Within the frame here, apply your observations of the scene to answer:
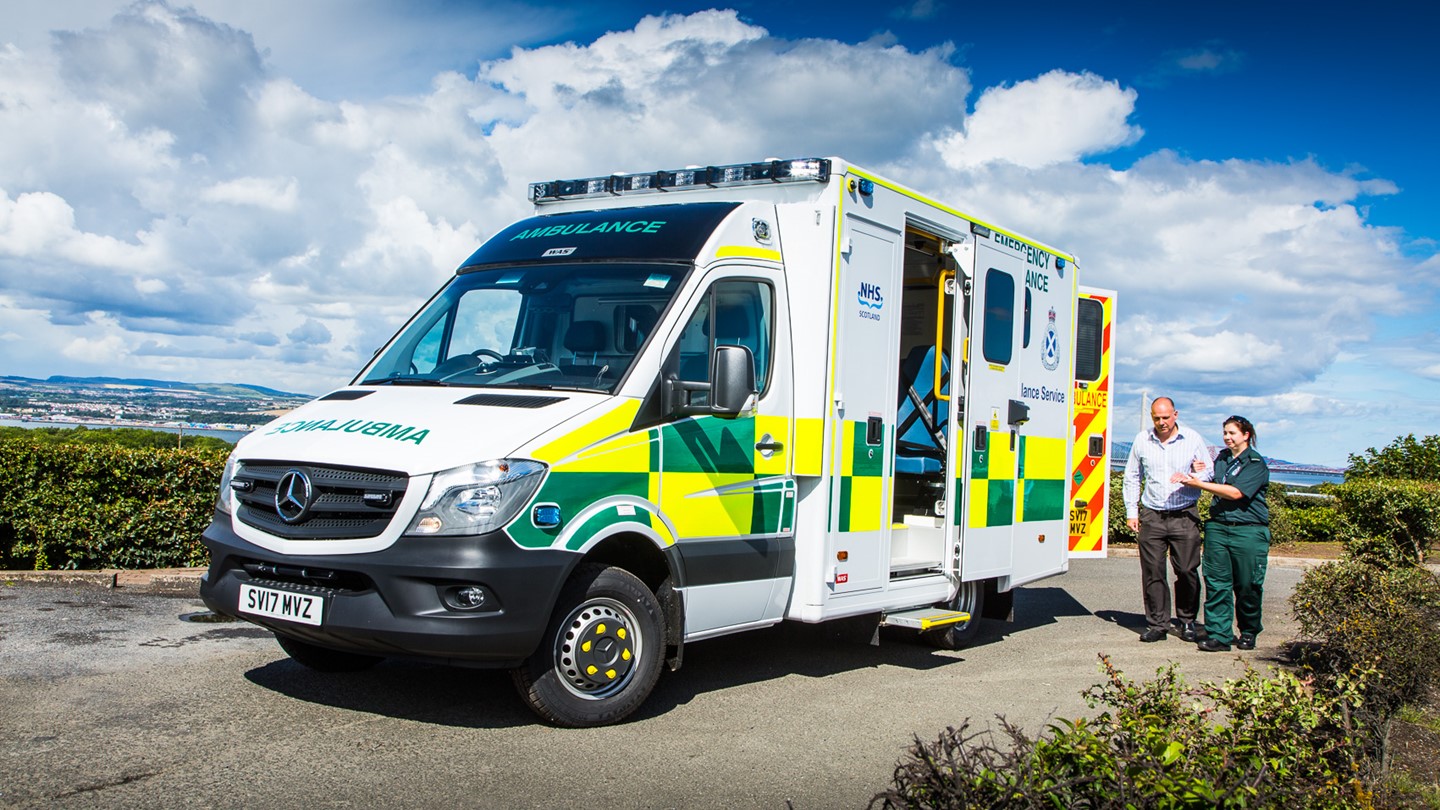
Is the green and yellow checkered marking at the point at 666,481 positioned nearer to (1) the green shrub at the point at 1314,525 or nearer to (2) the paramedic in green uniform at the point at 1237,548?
(2) the paramedic in green uniform at the point at 1237,548

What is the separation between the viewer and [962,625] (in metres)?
8.90

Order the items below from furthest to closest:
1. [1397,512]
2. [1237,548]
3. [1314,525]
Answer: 1. [1314,525]
2. [1397,512]
3. [1237,548]

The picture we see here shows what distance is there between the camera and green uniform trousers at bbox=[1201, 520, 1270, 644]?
8.99 m

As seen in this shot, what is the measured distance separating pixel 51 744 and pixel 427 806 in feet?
5.91

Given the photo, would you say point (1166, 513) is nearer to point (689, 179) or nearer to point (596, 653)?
point (689, 179)

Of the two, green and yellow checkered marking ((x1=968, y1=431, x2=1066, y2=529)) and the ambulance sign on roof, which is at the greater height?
the ambulance sign on roof

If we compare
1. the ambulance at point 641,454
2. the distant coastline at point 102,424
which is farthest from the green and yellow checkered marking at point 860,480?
the distant coastline at point 102,424

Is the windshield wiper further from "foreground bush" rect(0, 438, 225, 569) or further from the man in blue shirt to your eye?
the man in blue shirt

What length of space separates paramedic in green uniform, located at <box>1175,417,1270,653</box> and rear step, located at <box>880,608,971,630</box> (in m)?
2.12

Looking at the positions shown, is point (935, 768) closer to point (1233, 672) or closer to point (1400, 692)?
point (1400, 692)

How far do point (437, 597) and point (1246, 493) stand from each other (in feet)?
20.7

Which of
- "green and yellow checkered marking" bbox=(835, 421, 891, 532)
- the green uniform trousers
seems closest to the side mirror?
"green and yellow checkered marking" bbox=(835, 421, 891, 532)

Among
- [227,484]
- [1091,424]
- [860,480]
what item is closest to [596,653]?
[227,484]

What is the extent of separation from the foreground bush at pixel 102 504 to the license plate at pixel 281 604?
4.70m
